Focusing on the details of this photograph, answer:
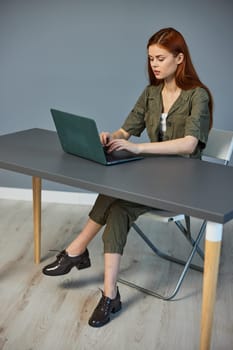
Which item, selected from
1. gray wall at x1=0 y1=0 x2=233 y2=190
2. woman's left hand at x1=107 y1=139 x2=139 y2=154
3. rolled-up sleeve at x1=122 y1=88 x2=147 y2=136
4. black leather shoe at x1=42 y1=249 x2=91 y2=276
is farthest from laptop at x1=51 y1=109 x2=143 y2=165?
gray wall at x1=0 y1=0 x2=233 y2=190

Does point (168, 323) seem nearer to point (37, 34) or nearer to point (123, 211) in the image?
point (123, 211)

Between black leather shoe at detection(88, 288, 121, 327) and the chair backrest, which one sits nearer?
black leather shoe at detection(88, 288, 121, 327)

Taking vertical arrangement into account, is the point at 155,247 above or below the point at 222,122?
below

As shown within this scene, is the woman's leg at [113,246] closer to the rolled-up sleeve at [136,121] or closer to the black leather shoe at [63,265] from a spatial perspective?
the black leather shoe at [63,265]

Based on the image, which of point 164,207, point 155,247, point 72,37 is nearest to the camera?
→ point 164,207

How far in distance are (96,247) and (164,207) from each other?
4.88 ft

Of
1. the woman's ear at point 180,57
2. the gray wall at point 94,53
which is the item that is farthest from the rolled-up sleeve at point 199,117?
the gray wall at point 94,53

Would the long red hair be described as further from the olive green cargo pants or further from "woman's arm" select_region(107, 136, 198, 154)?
the olive green cargo pants

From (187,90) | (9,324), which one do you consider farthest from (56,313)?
(187,90)

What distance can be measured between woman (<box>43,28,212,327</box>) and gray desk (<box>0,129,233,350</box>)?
162 millimetres

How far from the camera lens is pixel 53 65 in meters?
3.93

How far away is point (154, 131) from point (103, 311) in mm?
890

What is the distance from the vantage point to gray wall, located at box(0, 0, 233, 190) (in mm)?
3678

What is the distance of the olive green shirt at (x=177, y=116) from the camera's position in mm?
2596
